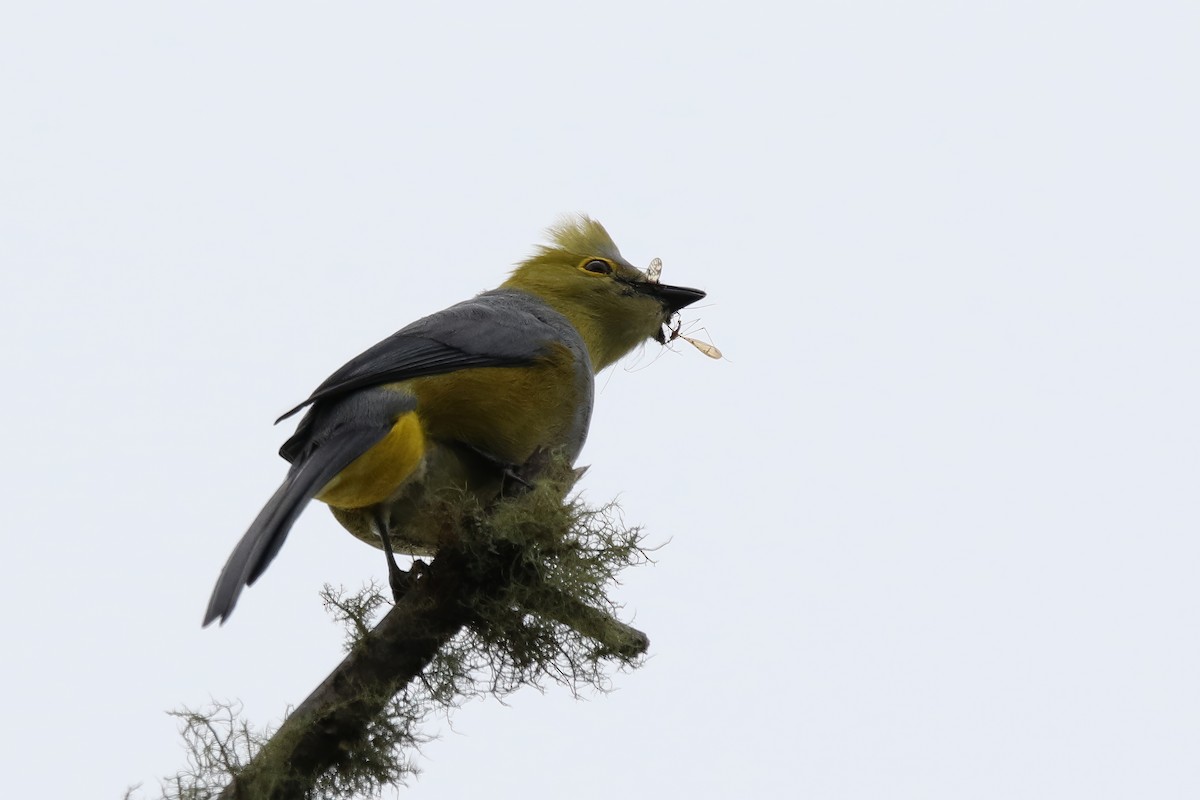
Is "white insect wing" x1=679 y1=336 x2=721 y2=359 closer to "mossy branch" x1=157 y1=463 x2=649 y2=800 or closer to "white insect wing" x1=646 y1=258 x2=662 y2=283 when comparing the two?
"white insect wing" x1=646 y1=258 x2=662 y2=283

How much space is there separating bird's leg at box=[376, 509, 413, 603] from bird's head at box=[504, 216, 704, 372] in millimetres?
1601

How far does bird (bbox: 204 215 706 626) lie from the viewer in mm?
4414

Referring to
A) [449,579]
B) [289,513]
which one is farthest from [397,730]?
[289,513]

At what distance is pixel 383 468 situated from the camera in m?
4.62

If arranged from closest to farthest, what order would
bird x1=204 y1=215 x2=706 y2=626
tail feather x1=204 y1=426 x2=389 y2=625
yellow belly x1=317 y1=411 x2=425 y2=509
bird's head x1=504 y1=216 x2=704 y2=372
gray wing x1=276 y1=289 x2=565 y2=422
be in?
1. tail feather x1=204 y1=426 x2=389 y2=625
2. bird x1=204 y1=215 x2=706 y2=626
3. yellow belly x1=317 y1=411 x2=425 y2=509
4. gray wing x1=276 y1=289 x2=565 y2=422
5. bird's head x1=504 y1=216 x2=704 y2=372

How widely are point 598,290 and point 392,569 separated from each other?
2.00m

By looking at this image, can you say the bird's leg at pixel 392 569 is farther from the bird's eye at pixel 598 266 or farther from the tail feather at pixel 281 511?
the bird's eye at pixel 598 266

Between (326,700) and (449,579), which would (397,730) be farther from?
(449,579)

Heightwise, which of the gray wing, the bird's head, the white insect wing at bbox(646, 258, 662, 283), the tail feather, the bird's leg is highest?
the white insect wing at bbox(646, 258, 662, 283)

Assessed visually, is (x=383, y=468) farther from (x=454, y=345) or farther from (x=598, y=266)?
(x=598, y=266)

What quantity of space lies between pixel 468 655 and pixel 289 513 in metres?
0.74

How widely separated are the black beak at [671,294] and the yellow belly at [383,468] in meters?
1.95

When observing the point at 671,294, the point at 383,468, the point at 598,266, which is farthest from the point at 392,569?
the point at 671,294

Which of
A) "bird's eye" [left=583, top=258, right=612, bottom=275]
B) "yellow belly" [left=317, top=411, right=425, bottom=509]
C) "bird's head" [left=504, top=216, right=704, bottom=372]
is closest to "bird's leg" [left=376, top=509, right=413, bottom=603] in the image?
"yellow belly" [left=317, top=411, right=425, bottom=509]
